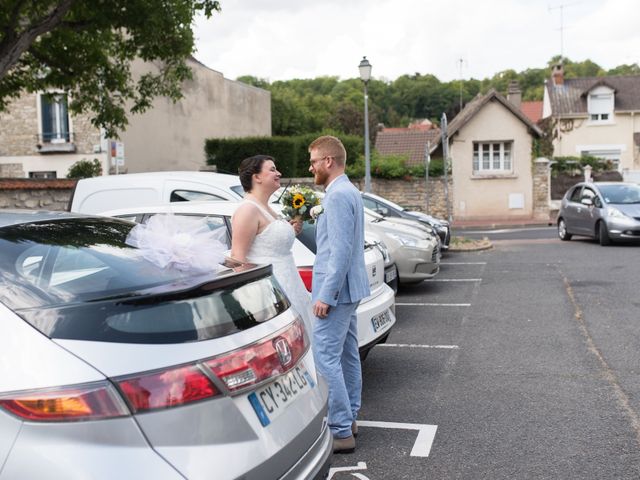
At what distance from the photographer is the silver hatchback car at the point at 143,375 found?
7.11ft

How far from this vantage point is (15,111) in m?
27.3

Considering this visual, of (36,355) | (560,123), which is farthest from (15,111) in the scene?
(560,123)

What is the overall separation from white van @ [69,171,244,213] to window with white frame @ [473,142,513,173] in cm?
2589

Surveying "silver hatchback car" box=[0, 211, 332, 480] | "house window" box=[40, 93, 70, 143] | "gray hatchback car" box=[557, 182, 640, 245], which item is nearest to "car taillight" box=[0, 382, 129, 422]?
"silver hatchback car" box=[0, 211, 332, 480]

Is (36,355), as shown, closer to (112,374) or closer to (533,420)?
(112,374)

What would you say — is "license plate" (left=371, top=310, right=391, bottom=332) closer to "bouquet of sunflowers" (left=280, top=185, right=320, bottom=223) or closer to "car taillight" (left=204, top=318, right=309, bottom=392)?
"bouquet of sunflowers" (left=280, top=185, right=320, bottom=223)

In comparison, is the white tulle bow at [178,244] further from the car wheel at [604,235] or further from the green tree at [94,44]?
the car wheel at [604,235]

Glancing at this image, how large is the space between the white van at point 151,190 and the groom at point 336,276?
3719 millimetres

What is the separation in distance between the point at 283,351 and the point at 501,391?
3298mm

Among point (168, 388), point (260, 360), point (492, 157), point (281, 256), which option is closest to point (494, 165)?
point (492, 157)

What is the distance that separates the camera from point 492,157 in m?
32.9

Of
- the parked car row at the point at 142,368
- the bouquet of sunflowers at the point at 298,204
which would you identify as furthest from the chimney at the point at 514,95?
the parked car row at the point at 142,368

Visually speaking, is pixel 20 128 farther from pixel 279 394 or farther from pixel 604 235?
pixel 279 394

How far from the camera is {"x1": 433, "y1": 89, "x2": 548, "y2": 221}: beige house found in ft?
106
